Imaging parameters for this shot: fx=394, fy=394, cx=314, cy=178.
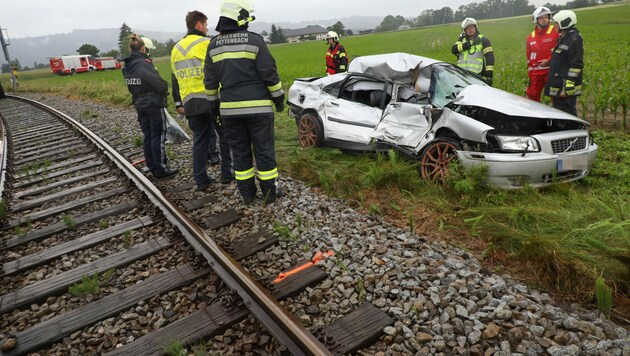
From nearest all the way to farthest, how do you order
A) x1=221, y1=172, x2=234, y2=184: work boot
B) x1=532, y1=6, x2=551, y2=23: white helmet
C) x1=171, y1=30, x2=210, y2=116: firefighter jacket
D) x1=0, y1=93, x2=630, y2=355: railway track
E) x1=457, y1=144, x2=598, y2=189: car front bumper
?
x1=0, y1=93, x2=630, y2=355: railway track → x1=457, y1=144, x2=598, y2=189: car front bumper → x1=171, y1=30, x2=210, y2=116: firefighter jacket → x1=221, y1=172, x2=234, y2=184: work boot → x1=532, y1=6, x2=551, y2=23: white helmet

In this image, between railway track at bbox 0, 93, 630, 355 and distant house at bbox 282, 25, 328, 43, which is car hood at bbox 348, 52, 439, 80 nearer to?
railway track at bbox 0, 93, 630, 355

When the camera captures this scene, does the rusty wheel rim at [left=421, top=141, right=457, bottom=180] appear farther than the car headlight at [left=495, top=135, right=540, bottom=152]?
Yes

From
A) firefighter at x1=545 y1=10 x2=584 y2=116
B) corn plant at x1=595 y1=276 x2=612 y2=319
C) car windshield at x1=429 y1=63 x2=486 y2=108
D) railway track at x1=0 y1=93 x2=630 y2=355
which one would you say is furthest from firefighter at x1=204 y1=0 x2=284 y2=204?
firefighter at x1=545 y1=10 x2=584 y2=116

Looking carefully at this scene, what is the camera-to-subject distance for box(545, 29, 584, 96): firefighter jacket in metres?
6.05

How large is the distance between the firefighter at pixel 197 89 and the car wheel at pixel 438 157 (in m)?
2.61

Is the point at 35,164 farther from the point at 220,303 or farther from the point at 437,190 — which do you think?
the point at 437,190

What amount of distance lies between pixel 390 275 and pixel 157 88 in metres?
4.22

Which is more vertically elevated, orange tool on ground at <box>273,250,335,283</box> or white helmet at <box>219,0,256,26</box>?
white helmet at <box>219,0,256,26</box>

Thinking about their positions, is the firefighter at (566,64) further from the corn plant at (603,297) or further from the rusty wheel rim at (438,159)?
the corn plant at (603,297)

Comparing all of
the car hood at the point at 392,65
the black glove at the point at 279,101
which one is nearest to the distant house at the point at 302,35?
the car hood at the point at 392,65

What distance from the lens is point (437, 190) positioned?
184 inches

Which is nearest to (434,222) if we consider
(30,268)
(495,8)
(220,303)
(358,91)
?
(220,303)

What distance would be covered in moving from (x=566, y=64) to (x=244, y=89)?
5248 mm

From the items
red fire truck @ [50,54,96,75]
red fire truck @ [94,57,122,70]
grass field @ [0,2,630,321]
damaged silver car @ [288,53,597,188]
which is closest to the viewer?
grass field @ [0,2,630,321]
